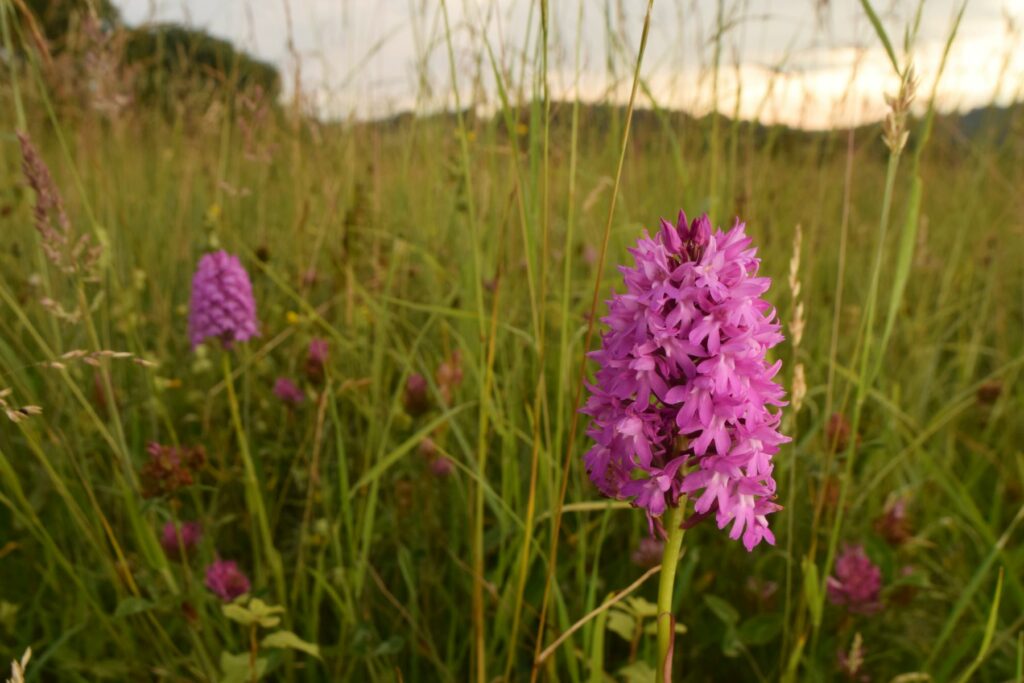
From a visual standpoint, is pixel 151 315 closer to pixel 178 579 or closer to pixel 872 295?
pixel 178 579

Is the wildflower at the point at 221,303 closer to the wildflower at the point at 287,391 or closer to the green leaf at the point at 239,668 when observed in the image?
the wildflower at the point at 287,391

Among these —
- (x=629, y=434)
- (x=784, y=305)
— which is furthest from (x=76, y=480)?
(x=784, y=305)

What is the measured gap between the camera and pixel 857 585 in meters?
1.58

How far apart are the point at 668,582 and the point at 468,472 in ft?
1.39

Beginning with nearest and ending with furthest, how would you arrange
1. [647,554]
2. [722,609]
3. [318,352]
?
1. [722,609]
2. [647,554]
3. [318,352]

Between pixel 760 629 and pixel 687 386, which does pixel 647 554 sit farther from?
pixel 687 386

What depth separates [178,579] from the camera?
1599mm

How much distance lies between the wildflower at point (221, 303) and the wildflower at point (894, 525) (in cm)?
145

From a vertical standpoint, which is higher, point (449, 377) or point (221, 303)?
point (221, 303)

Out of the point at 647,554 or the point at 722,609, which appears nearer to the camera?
the point at 722,609

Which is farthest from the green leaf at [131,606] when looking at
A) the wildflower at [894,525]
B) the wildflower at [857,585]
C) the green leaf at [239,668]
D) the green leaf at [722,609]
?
the wildflower at [894,525]

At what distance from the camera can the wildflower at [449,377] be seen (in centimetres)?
176

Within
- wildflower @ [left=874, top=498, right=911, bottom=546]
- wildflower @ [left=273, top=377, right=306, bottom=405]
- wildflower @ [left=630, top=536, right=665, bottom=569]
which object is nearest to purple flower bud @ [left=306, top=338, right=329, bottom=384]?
wildflower @ [left=273, top=377, right=306, bottom=405]

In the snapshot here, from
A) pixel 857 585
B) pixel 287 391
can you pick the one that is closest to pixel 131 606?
pixel 287 391
